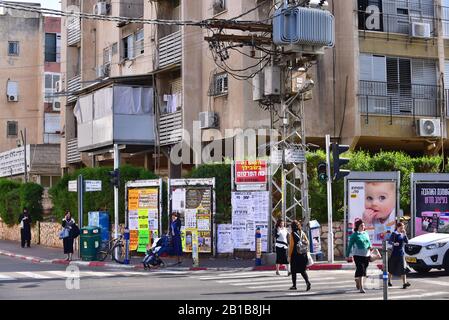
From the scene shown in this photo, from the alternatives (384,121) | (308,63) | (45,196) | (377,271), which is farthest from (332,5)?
(45,196)

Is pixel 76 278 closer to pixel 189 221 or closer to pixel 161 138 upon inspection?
pixel 189 221

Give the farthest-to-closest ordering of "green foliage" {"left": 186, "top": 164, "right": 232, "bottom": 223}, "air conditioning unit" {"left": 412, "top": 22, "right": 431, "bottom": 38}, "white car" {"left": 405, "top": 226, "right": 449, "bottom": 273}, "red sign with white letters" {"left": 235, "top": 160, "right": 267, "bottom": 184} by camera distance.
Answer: "air conditioning unit" {"left": 412, "top": 22, "right": 431, "bottom": 38} → "green foliage" {"left": 186, "top": 164, "right": 232, "bottom": 223} → "red sign with white letters" {"left": 235, "top": 160, "right": 267, "bottom": 184} → "white car" {"left": 405, "top": 226, "right": 449, "bottom": 273}

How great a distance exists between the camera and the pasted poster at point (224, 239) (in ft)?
88.5

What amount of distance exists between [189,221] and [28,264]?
5.95m

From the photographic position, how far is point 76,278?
21.0m

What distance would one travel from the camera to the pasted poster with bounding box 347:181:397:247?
26344 millimetres

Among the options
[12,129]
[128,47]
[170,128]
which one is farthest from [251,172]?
[12,129]

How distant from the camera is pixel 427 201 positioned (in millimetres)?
26641

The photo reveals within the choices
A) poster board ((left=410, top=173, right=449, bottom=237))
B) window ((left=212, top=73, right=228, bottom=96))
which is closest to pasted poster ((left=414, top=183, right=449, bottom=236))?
poster board ((left=410, top=173, right=449, bottom=237))

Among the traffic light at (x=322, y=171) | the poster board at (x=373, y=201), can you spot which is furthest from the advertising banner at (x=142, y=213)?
the traffic light at (x=322, y=171)

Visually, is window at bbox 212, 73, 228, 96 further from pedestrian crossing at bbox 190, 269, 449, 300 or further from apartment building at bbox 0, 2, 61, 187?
apartment building at bbox 0, 2, 61, 187

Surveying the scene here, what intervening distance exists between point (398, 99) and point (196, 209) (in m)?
10.6

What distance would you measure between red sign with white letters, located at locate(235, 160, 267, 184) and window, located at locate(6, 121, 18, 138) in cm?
3664

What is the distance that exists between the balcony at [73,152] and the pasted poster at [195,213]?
17.4 m
